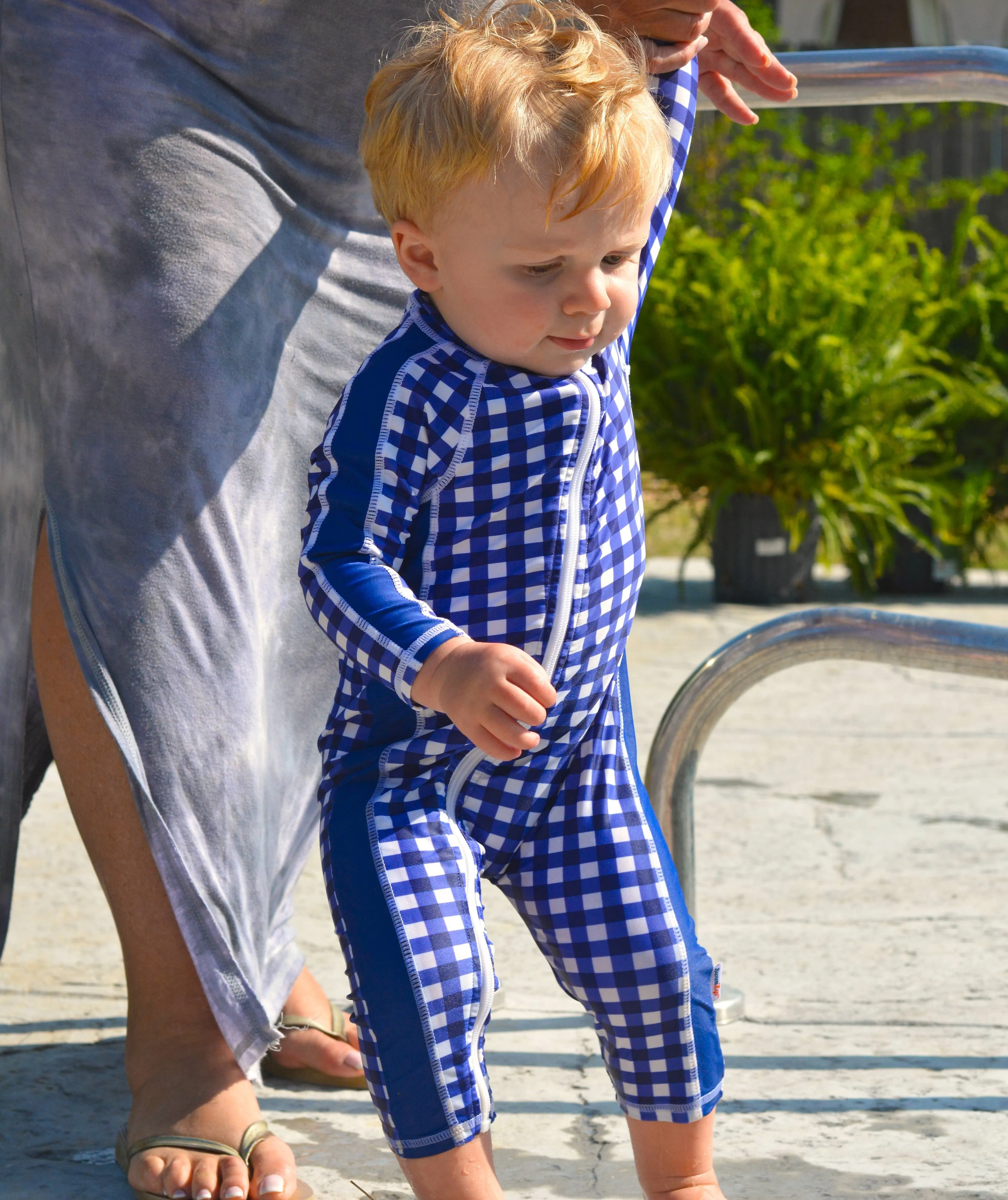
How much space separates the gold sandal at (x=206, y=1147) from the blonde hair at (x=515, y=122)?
2.58 ft

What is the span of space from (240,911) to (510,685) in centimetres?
54

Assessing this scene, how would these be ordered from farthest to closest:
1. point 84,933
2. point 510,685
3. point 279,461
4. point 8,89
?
1. point 84,933
2. point 279,461
3. point 8,89
4. point 510,685

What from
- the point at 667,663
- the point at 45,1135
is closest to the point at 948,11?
the point at 667,663

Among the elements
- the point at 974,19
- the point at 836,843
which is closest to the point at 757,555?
the point at 836,843

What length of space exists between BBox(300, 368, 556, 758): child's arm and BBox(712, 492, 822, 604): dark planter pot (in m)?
3.43

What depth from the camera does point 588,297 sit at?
1078 millimetres

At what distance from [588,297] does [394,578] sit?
0.78 feet

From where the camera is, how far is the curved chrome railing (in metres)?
1.62

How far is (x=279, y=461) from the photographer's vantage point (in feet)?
4.81

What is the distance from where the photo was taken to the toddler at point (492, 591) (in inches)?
41.3

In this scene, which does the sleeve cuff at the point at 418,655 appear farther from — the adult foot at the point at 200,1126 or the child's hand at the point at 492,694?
the adult foot at the point at 200,1126

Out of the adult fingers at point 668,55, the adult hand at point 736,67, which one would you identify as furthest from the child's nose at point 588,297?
the adult hand at point 736,67

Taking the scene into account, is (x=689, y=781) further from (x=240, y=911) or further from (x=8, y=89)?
(x=8, y=89)

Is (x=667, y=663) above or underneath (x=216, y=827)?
underneath
